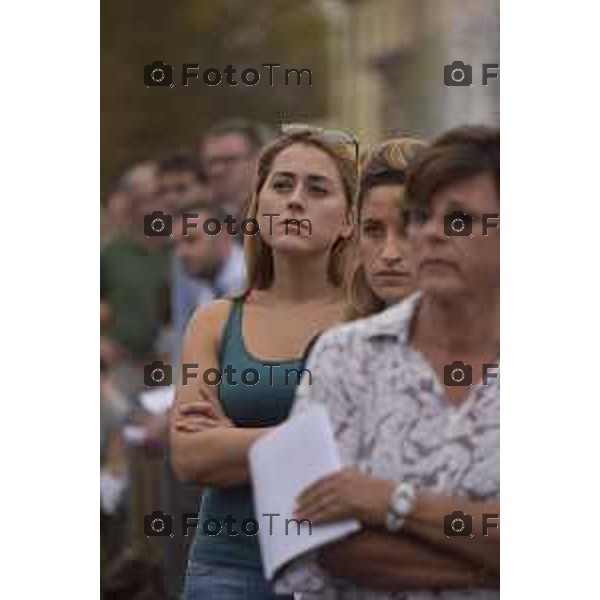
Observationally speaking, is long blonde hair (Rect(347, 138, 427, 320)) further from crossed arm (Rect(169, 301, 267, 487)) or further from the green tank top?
crossed arm (Rect(169, 301, 267, 487))

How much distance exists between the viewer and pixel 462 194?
8.49ft

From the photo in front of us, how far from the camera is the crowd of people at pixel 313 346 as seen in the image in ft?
8.43

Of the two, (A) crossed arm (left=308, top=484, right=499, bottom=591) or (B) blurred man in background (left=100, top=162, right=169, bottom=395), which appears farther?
(B) blurred man in background (left=100, top=162, right=169, bottom=395)

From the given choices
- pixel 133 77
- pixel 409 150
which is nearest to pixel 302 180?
pixel 409 150

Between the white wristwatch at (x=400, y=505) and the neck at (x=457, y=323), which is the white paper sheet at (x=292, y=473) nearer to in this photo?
the white wristwatch at (x=400, y=505)

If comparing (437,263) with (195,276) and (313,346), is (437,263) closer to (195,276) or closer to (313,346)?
(313,346)

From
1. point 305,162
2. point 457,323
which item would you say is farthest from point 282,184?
point 457,323

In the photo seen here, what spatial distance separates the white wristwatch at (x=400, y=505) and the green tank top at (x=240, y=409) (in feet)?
0.77

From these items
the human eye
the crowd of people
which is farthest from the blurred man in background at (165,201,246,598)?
the human eye

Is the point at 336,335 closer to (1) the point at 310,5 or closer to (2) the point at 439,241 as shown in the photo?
(2) the point at 439,241

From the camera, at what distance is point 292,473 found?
8.51 ft

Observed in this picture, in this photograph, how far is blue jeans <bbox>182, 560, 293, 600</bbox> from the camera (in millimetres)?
2623

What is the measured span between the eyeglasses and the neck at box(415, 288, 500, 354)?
0.30 m

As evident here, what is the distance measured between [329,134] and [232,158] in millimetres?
178
